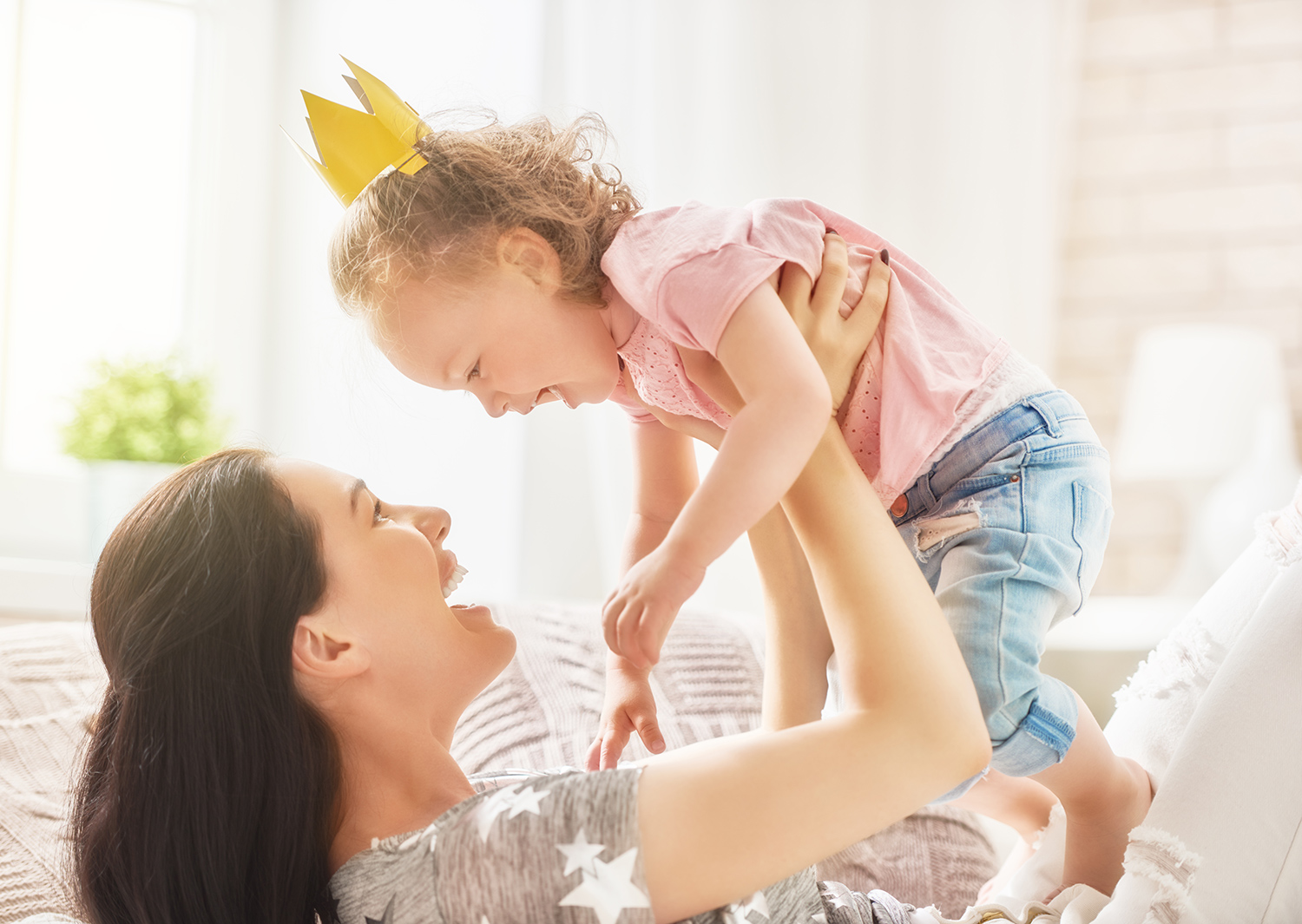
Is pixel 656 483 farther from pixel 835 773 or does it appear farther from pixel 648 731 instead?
pixel 835 773

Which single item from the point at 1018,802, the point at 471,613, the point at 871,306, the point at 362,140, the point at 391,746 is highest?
the point at 362,140

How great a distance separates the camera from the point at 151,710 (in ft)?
2.89

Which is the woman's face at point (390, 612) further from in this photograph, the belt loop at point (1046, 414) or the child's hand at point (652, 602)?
the belt loop at point (1046, 414)

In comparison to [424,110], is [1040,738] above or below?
below

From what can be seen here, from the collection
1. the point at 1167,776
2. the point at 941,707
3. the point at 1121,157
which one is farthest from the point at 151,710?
the point at 1121,157

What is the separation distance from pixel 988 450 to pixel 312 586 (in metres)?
0.61

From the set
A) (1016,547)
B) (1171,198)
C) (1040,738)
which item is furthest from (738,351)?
(1171,198)

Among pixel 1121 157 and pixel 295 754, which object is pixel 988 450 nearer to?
pixel 295 754

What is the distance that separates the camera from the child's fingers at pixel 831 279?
3.13 ft

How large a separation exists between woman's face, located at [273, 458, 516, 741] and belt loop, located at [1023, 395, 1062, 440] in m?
0.54

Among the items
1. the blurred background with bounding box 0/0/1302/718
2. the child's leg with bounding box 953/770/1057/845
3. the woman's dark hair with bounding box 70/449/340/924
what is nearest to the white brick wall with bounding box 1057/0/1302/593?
the blurred background with bounding box 0/0/1302/718

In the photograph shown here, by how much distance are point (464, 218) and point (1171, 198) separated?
296cm

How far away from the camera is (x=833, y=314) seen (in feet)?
3.13

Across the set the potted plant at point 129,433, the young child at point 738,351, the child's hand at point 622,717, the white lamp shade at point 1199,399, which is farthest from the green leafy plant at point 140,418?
the white lamp shade at point 1199,399
